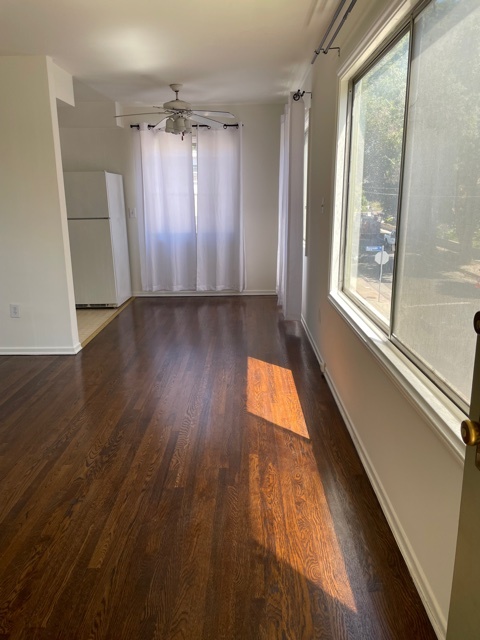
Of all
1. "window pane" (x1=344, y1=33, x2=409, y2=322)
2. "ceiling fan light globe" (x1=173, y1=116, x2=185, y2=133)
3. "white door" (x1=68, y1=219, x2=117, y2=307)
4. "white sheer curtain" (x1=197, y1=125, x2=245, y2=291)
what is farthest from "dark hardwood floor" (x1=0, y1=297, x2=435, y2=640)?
"white sheer curtain" (x1=197, y1=125, x2=245, y2=291)

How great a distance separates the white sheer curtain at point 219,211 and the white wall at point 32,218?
99.7 inches

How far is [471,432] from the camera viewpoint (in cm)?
89

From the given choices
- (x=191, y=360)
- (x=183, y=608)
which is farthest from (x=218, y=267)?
(x=183, y=608)

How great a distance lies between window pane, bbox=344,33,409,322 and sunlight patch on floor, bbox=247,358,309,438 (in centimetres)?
85

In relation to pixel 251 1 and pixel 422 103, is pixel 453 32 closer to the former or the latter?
pixel 422 103

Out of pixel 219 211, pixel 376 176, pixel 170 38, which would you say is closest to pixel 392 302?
pixel 376 176

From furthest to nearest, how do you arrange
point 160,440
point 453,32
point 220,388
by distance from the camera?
point 220,388
point 160,440
point 453,32

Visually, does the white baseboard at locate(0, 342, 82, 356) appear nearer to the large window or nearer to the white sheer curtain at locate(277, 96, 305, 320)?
the white sheer curtain at locate(277, 96, 305, 320)

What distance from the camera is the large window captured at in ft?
4.67

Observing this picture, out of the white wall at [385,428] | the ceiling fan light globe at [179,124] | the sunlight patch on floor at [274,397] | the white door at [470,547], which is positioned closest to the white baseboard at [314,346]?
the white wall at [385,428]

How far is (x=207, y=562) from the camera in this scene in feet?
5.89

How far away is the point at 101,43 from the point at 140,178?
2.77 metres

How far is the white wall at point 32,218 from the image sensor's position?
3.75m

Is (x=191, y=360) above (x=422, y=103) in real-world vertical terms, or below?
below
